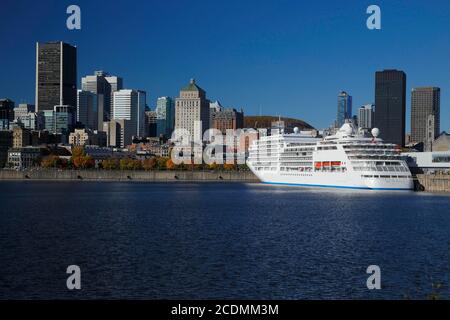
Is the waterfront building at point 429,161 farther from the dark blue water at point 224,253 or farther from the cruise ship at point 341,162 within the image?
the dark blue water at point 224,253

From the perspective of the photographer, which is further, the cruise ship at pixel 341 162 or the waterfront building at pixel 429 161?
the waterfront building at pixel 429 161

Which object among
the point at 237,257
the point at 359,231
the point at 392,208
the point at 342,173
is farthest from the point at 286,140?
the point at 237,257

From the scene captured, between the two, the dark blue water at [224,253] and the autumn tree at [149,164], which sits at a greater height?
the autumn tree at [149,164]

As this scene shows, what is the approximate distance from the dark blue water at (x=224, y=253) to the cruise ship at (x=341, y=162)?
39353 millimetres

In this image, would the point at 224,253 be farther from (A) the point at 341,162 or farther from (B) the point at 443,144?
(B) the point at 443,144

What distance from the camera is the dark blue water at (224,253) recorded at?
24.4 meters

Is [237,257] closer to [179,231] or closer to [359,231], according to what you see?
[179,231]

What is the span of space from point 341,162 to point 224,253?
242 feet

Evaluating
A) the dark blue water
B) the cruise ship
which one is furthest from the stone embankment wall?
the dark blue water

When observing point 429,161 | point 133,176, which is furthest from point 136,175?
point 429,161

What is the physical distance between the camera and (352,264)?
3008 cm

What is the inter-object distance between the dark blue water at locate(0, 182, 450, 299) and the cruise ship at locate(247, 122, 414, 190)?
3935 centimetres

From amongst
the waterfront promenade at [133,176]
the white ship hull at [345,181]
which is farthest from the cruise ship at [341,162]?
the waterfront promenade at [133,176]

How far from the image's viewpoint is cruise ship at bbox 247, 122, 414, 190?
9812 cm
